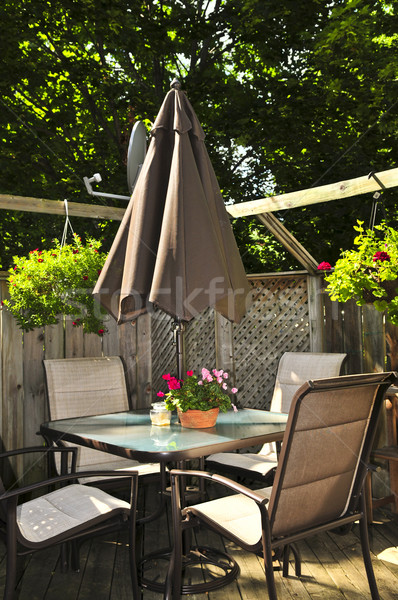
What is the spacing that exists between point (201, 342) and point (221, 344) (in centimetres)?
79

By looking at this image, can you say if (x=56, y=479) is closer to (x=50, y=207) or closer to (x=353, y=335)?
(x=50, y=207)

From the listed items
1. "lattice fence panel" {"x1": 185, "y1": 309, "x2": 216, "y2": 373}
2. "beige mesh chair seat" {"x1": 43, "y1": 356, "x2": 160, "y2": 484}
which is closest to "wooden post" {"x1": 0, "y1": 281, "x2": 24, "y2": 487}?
"beige mesh chair seat" {"x1": 43, "y1": 356, "x2": 160, "y2": 484}

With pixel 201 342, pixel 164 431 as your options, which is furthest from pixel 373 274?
pixel 201 342

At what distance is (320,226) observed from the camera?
7488 millimetres

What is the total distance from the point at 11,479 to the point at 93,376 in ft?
2.69

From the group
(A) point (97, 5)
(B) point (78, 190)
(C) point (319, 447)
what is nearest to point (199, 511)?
(C) point (319, 447)

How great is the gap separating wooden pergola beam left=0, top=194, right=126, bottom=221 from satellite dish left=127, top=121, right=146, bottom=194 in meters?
0.26

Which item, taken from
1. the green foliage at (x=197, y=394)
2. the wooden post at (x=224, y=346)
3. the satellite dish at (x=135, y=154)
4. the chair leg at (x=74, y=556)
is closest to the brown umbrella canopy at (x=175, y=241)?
the green foliage at (x=197, y=394)

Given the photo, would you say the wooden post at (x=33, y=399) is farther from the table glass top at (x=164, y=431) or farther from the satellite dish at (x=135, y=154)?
the satellite dish at (x=135, y=154)

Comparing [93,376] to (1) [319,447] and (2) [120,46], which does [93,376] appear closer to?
(1) [319,447]

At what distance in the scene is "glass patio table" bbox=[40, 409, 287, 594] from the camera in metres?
2.12

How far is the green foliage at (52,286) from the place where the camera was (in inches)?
119

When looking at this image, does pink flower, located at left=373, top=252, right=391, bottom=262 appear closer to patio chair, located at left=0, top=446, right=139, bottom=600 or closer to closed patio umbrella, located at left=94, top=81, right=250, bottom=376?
closed patio umbrella, located at left=94, top=81, right=250, bottom=376

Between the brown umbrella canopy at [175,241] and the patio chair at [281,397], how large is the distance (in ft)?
2.77
